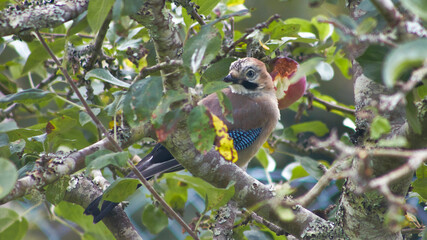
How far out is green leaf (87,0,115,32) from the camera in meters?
1.29

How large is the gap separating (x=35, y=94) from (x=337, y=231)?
3.77 feet

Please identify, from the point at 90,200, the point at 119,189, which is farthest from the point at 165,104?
the point at 90,200

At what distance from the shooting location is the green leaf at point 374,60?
1091 mm

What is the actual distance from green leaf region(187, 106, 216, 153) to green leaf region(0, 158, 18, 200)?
429mm

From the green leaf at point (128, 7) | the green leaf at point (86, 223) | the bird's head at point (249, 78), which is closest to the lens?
the green leaf at point (128, 7)

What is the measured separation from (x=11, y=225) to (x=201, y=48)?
0.80 metres

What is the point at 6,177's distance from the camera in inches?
41.3

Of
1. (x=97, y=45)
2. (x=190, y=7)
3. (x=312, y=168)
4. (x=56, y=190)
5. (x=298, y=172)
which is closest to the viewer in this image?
(x=56, y=190)

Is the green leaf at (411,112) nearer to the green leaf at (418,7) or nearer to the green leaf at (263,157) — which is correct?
the green leaf at (418,7)

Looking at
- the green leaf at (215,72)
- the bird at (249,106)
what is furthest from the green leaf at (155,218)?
the green leaf at (215,72)

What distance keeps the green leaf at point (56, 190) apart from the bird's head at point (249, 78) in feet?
4.50

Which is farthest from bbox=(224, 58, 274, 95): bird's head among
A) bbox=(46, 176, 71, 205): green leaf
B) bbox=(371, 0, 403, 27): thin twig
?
bbox=(371, 0, 403, 27): thin twig

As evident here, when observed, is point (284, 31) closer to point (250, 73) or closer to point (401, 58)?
point (250, 73)

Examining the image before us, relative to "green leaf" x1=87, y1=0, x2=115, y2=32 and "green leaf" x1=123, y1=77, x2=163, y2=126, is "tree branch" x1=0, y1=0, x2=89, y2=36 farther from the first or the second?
"green leaf" x1=123, y1=77, x2=163, y2=126
